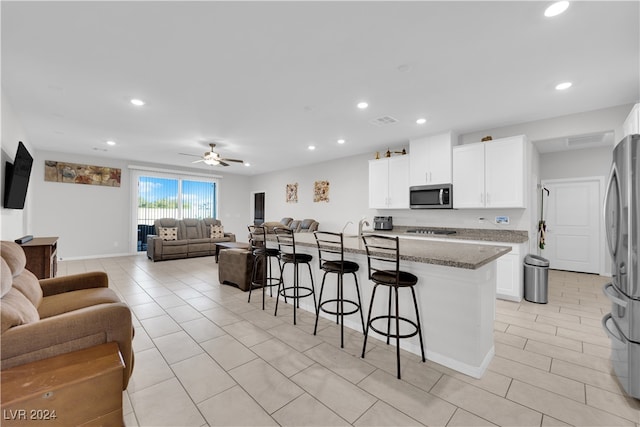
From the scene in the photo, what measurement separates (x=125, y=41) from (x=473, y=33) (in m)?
2.87

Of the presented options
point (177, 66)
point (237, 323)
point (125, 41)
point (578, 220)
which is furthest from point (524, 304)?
point (125, 41)

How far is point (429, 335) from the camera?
2.29m

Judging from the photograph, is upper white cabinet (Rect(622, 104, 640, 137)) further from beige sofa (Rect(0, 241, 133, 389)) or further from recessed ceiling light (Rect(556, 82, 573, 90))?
beige sofa (Rect(0, 241, 133, 389))

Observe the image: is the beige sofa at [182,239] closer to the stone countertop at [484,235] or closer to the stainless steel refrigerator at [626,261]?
the stone countertop at [484,235]

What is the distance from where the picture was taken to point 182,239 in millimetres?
7414

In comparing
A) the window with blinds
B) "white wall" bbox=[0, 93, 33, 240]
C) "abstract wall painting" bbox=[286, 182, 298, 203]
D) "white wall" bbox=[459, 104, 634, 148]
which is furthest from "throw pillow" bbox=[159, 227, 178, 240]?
"white wall" bbox=[459, 104, 634, 148]

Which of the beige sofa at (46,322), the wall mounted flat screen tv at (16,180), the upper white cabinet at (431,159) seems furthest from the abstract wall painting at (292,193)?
the beige sofa at (46,322)

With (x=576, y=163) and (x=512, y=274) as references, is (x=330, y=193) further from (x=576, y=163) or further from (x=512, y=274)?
(x=576, y=163)

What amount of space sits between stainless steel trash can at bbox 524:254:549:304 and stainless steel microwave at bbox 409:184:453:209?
55.7 inches

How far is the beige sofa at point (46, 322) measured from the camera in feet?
4.45

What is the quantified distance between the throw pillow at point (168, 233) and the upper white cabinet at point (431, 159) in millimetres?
5990

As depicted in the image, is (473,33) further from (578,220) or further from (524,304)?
(578,220)


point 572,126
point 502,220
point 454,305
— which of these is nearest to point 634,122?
point 572,126

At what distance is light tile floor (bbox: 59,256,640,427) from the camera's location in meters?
1.67
